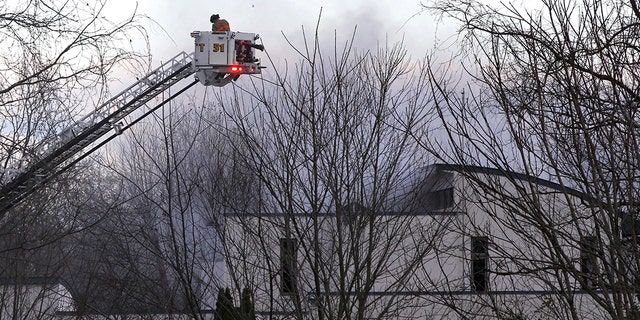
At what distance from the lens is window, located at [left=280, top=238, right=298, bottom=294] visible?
9.01 m

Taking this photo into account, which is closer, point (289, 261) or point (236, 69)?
point (289, 261)

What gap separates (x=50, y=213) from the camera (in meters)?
10.6

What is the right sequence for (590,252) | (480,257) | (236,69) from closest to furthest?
1. (590,252)
2. (480,257)
3. (236,69)

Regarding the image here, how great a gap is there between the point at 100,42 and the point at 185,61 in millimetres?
15312

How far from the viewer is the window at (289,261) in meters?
9.01

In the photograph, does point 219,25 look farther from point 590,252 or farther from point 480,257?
point 590,252

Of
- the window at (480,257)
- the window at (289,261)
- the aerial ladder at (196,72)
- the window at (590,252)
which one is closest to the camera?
the window at (590,252)

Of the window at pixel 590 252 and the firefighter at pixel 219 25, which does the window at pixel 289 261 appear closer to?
the window at pixel 590 252

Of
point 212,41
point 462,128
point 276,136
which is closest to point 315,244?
point 276,136

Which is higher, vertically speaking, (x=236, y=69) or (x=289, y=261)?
(x=236, y=69)

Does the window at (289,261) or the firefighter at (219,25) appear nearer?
the window at (289,261)

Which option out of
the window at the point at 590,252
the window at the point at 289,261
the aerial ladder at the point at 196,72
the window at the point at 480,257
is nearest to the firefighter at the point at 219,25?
the aerial ladder at the point at 196,72

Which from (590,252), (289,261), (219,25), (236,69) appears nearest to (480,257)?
(590,252)

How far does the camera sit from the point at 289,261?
912cm
